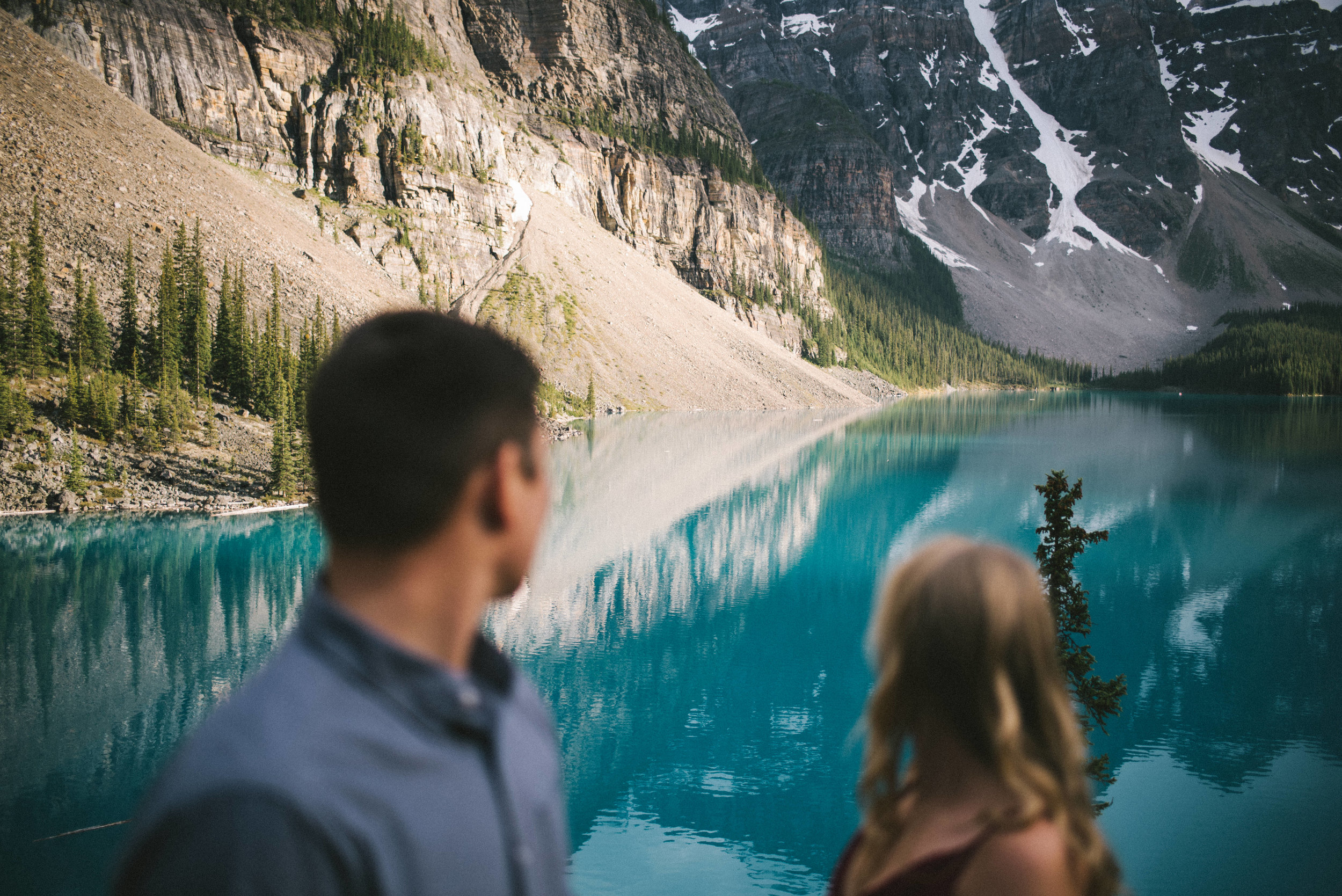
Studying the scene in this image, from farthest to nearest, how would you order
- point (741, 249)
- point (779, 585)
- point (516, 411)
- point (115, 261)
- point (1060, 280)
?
point (1060, 280) < point (741, 249) < point (115, 261) < point (779, 585) < point (516, 411)

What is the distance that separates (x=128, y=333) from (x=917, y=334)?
132 meters

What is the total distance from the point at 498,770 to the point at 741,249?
385 feet

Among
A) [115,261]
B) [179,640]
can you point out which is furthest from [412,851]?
[115,261]

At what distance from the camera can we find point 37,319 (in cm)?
3281

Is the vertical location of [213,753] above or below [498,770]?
above

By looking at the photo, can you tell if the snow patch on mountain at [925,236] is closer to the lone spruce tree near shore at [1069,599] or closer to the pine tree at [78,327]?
the pine tree at [78,327]

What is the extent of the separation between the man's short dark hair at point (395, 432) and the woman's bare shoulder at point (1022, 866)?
1.36 meters

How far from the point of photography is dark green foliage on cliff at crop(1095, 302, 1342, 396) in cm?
12375

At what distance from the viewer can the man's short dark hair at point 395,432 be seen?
51.5 inches

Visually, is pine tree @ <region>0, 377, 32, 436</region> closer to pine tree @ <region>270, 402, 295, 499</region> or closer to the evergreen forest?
the evergreen forest

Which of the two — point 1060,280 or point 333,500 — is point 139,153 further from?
point 1060,280

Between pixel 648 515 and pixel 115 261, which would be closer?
pixel 648 515

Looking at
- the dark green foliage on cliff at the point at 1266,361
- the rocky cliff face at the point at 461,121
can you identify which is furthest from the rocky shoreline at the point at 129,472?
the dark green foliage on cliff at the point at 1266,361

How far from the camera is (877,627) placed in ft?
6.70
